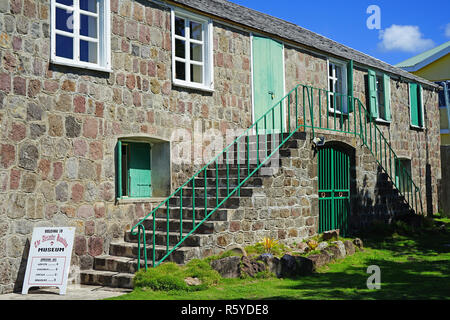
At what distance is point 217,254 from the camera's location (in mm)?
8375

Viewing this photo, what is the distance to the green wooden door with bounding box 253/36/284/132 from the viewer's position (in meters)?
11.8

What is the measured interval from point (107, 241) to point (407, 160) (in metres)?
11.6

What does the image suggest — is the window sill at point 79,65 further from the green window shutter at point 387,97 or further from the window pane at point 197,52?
the green window shutter at point 387,97

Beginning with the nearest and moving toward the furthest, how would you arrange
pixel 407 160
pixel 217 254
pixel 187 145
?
pixel 217 254, pixel 187 145, pixel 407 160

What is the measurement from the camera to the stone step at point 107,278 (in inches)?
297

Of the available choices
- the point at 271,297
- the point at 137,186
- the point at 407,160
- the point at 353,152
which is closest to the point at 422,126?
the point at 407,160

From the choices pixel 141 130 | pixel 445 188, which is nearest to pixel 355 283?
pixel 141 130

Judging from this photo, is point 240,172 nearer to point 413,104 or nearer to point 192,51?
point 192,51

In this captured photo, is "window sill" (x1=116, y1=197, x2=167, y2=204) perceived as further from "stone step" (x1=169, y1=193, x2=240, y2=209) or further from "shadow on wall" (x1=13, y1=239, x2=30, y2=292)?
"shadow on wall" (x1=13, y1=239, x2=30, y2=292)

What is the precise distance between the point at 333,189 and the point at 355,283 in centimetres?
431

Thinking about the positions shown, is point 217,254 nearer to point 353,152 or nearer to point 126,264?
point 126,264

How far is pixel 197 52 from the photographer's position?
35.1ft

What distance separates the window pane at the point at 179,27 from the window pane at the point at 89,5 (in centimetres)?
184

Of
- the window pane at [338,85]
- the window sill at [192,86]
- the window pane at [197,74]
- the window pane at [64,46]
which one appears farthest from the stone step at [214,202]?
the window pane at [338,85]
